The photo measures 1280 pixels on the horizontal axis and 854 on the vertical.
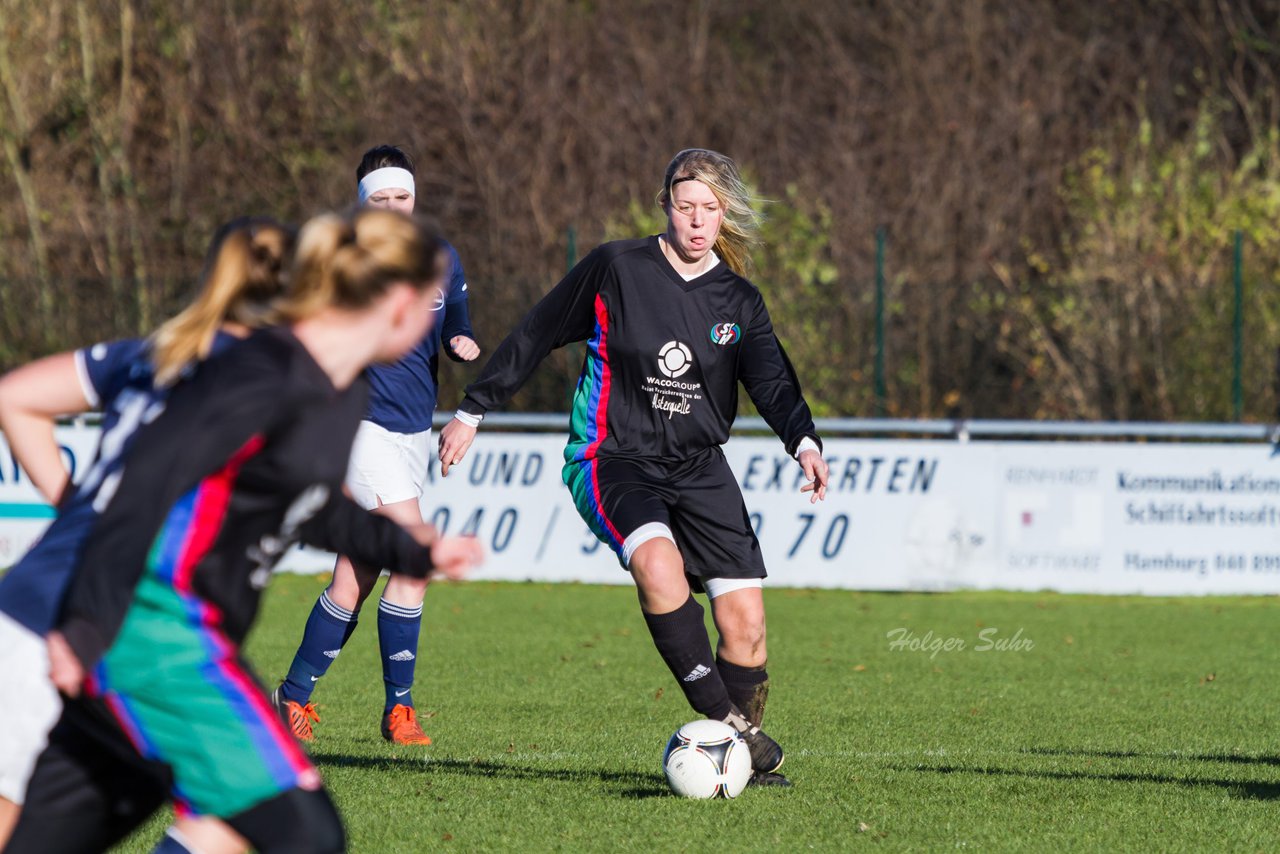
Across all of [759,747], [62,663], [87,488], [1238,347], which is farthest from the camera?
[1238,347]

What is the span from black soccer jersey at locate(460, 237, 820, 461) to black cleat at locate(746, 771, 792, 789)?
42.5 inches

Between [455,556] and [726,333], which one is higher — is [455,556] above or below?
above

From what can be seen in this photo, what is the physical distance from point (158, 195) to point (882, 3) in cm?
999

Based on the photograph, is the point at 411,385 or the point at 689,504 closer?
the point at 689,504

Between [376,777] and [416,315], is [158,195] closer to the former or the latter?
[376,777]

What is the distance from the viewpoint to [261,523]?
301cm

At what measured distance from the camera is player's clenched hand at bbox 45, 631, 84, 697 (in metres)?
2.77

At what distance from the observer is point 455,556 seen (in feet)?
10.8

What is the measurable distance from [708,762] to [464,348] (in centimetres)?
202

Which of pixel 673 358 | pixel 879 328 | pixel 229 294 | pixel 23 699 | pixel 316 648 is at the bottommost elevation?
pixel 879 328

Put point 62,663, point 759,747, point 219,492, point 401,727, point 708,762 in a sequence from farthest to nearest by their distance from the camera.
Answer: point 401,727, point 759,747, point 708,762, point 219,492, point 62,663

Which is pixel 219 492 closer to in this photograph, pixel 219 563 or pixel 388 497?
pixel 219 563

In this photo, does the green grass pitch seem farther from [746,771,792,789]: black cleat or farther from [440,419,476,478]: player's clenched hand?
[440,419,476,478]: player's clenched hand

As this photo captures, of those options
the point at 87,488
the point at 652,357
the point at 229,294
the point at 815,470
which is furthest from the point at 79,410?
the point at 815,470
